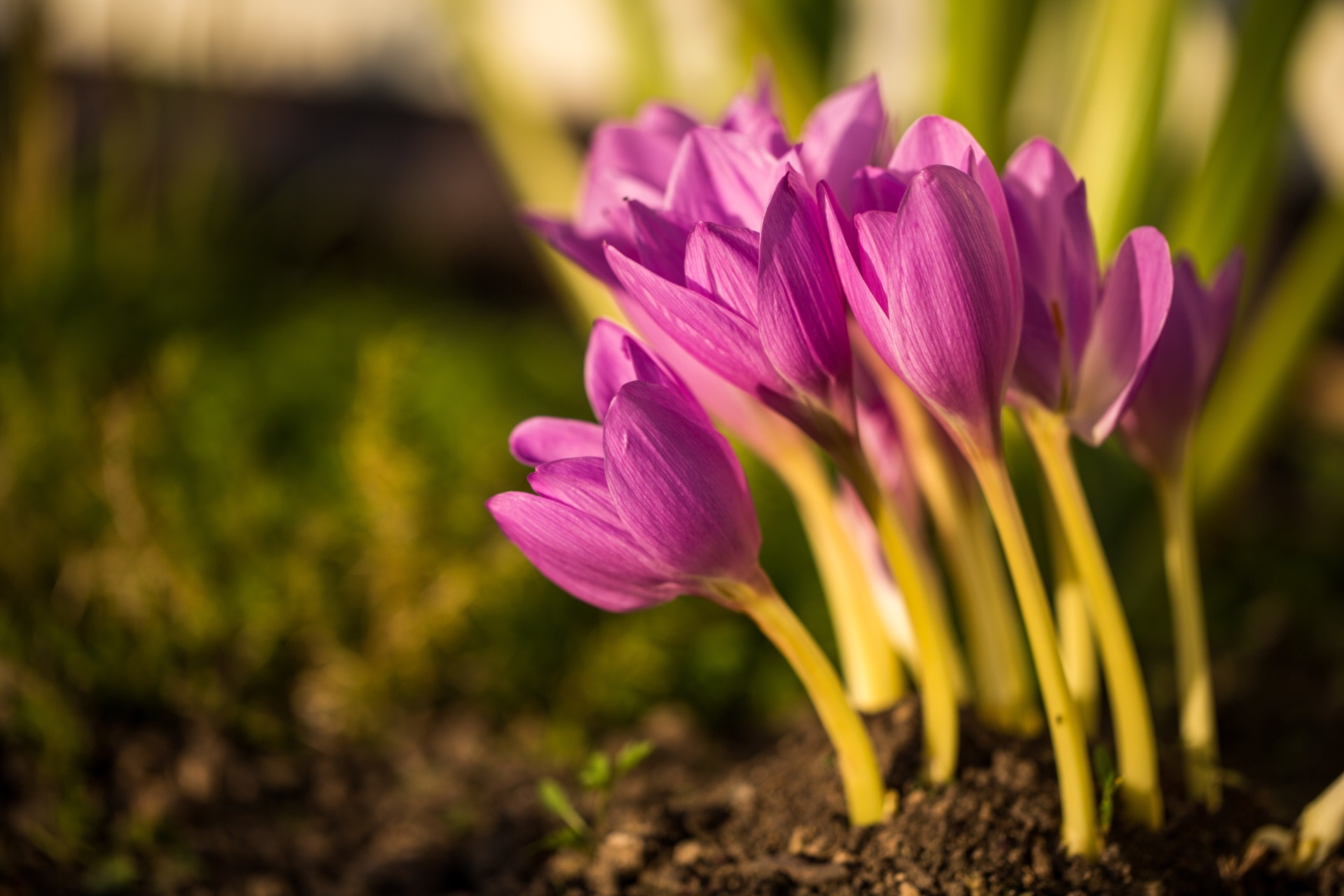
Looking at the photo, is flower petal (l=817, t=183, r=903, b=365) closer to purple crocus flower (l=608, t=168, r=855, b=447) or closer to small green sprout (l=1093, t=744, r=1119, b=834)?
purple crocus flower (l=608, t=168, r=855, b=447)

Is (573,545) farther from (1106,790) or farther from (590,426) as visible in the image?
(1106,790)

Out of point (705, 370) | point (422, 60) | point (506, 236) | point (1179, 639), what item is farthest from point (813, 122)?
point (422, 60)

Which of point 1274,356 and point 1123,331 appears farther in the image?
point 1274,356

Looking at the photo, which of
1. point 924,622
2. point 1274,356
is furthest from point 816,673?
point 1274,356

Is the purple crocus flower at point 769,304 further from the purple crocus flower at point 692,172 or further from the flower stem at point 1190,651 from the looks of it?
the flower stem at point 1190,651

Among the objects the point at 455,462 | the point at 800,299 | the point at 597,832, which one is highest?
the point at 800,299

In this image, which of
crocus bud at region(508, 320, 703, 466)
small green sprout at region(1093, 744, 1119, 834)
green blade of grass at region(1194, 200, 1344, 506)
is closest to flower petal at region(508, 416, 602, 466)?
crocus bud at region(508, 320, 703, 466)

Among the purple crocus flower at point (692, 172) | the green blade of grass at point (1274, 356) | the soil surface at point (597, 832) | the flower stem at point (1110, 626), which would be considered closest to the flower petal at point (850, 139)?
the purple crocus flower at point (692, 172)
